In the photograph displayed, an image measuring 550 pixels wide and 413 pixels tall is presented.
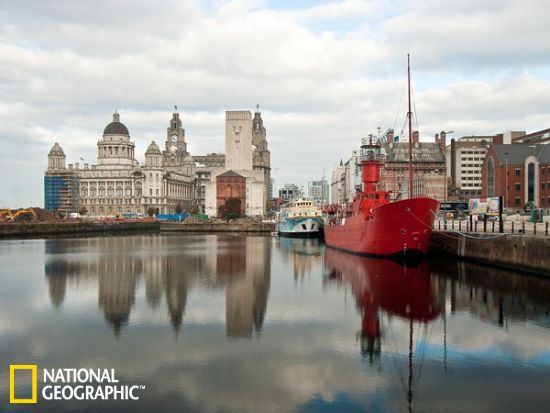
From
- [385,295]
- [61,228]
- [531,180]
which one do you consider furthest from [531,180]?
[61,228]

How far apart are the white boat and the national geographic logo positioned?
76.2 metres

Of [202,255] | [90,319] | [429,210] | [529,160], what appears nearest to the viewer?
[90,319]

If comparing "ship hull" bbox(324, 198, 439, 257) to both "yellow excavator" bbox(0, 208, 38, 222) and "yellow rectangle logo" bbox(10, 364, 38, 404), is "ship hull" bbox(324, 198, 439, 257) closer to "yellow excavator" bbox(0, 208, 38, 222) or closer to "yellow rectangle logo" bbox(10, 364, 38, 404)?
"yellow rectangle logo" bbox(10, 364, 38, 404)

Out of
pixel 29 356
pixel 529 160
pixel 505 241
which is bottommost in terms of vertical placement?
pixel 29 356

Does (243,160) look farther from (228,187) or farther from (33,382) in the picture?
(33,382)

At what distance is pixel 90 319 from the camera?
2459 centimetres

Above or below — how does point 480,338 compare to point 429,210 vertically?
below

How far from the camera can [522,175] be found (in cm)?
9412

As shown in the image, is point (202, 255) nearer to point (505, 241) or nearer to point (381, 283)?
point (381, 283)

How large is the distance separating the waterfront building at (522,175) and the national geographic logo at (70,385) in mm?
87151

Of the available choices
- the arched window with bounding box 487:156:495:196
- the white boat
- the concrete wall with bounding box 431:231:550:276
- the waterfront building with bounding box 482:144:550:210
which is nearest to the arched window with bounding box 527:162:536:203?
the waterfront building with bounding box 482:144:550:210

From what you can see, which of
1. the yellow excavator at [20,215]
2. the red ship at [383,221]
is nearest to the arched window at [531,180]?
the red ship at [383,221]

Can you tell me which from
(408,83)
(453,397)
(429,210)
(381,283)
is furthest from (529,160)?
(453,397)

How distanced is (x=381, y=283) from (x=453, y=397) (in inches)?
729
